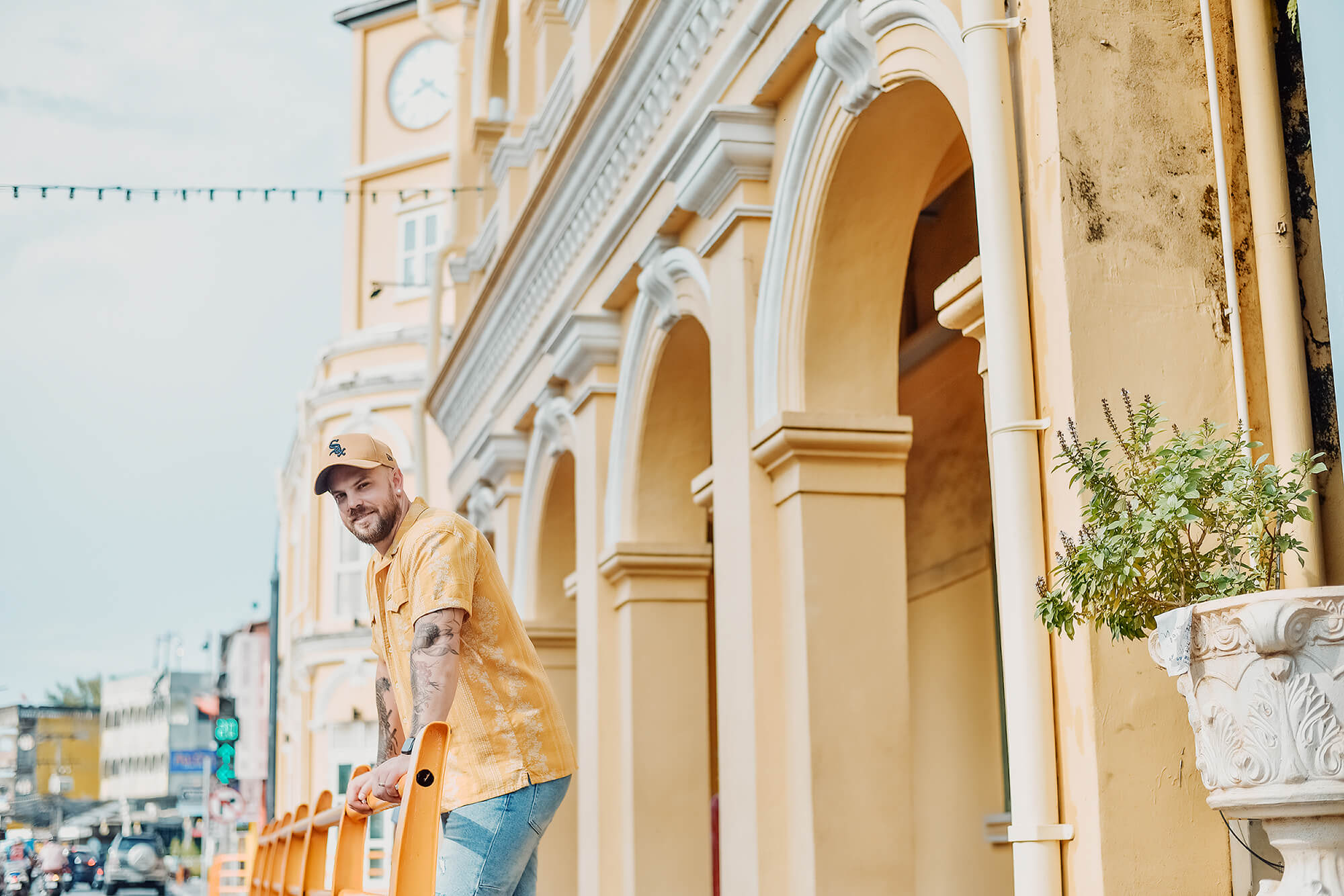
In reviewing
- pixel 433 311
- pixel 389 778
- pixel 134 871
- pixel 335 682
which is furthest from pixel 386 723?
pixel 134 871

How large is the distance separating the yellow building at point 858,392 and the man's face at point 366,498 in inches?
62.4

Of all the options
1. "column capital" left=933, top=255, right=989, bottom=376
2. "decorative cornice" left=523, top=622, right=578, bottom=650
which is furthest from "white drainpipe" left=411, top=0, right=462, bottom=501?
"column capital" left=933, top=255, right=989, bottom=376

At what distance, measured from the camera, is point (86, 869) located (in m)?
39.3

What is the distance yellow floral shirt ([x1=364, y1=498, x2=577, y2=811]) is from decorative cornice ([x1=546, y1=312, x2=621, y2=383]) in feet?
17.3

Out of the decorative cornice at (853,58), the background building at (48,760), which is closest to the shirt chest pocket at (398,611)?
the decorative cornice at (853,58)

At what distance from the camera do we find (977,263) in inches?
185

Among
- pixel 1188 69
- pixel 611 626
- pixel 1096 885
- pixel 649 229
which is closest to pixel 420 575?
pixel 1096 885

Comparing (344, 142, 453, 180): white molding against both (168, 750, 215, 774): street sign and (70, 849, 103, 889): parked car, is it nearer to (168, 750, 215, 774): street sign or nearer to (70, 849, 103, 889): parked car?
(168, 750, 215, 774): street sign

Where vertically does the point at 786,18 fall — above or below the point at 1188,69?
above

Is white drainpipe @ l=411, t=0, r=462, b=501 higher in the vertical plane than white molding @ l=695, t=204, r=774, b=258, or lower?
higher

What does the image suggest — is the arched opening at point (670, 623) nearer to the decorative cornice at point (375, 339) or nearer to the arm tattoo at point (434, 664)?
the arm tattoo at point (434, 664)

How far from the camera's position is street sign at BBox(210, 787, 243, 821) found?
21312 millimetres

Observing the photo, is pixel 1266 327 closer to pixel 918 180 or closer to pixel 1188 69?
pixel 1188 69

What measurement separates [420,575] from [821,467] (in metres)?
2.87
